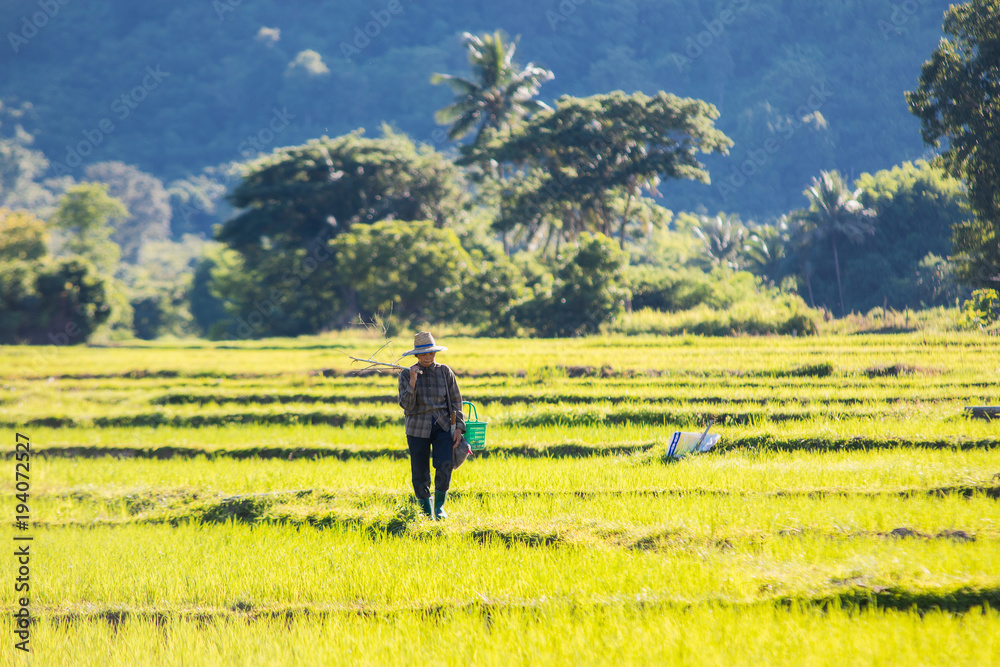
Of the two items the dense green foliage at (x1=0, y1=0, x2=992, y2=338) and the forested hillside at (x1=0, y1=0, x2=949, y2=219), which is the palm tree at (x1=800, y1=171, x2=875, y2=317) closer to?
the dense green foliage at (x1=0, y1=0, x2=992, y2=338)

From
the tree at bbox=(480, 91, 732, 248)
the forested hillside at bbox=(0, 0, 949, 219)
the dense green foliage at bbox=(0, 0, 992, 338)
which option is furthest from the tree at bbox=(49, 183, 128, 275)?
the forested hillside at bbox=(0, 0, 949, 219)

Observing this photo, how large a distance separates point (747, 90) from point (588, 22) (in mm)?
48977

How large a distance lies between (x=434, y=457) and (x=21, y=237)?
5649cm

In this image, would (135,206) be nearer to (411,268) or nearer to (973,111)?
(411,268)

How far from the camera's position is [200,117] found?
566 feet

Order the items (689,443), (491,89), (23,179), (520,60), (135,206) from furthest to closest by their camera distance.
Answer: (520,60)
(23,179)
(135,206)
(491,89)
(689,443)

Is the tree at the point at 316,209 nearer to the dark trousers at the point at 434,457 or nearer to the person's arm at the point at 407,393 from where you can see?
the dark trousers at the point at 434,457

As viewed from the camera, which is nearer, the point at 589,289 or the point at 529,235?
the point at 589,289

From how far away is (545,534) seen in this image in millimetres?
6945

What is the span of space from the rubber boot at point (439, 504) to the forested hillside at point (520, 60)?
10516 centimetres

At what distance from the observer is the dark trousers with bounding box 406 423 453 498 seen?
7469 mm

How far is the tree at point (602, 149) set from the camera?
3716 centimetres

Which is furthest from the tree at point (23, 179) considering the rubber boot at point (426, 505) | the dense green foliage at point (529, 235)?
the rubber boot at point (426, 505)

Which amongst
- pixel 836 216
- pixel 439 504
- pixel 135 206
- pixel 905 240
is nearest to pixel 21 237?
pixel 836 216
